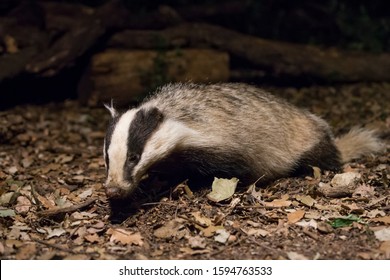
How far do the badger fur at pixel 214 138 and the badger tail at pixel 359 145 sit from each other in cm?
9

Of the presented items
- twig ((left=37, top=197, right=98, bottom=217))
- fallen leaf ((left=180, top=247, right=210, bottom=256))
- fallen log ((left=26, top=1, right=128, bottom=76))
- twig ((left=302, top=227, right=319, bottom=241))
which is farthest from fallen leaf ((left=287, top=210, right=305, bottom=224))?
fallen log ((left=26, top=1, right=128, bottom=76))

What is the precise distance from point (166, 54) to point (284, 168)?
3.72 meters

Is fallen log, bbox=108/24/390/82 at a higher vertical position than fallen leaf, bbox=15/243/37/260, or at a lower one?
higher

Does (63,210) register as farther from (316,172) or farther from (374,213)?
(374,213)

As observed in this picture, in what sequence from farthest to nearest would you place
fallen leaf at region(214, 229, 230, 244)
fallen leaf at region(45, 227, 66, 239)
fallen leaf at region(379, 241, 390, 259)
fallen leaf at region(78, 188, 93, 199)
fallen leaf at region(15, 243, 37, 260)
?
1. fallen leaf at region(78, 188, 93, 199)
2. fallen leaf at region(45, 227, 66, 239)
3. fallen leaf at region(214, 229, 230, 244)
4. fallen leaf at region(15, 243, 37, 260)
5. fallen leaf at region(379, 241, 390, 259)

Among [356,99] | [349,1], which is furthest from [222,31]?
[349,1]

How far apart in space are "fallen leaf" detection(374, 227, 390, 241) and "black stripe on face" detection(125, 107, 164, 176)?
196 cm

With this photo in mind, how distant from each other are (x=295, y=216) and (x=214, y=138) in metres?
1.01

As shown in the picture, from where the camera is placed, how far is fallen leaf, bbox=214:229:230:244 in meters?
3.93

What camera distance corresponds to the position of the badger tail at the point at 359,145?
5.79 meters

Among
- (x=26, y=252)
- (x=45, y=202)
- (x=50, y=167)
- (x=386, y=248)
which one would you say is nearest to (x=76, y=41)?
(x=50, y=167)

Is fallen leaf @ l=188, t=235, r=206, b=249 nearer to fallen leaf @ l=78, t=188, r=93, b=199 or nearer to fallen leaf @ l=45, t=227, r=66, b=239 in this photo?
fallen leaf @ l=45, t=227, r=66, b=239

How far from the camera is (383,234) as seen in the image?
387 cm

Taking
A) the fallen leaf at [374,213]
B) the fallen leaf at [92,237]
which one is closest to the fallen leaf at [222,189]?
the fallen leaf at [92,237]
